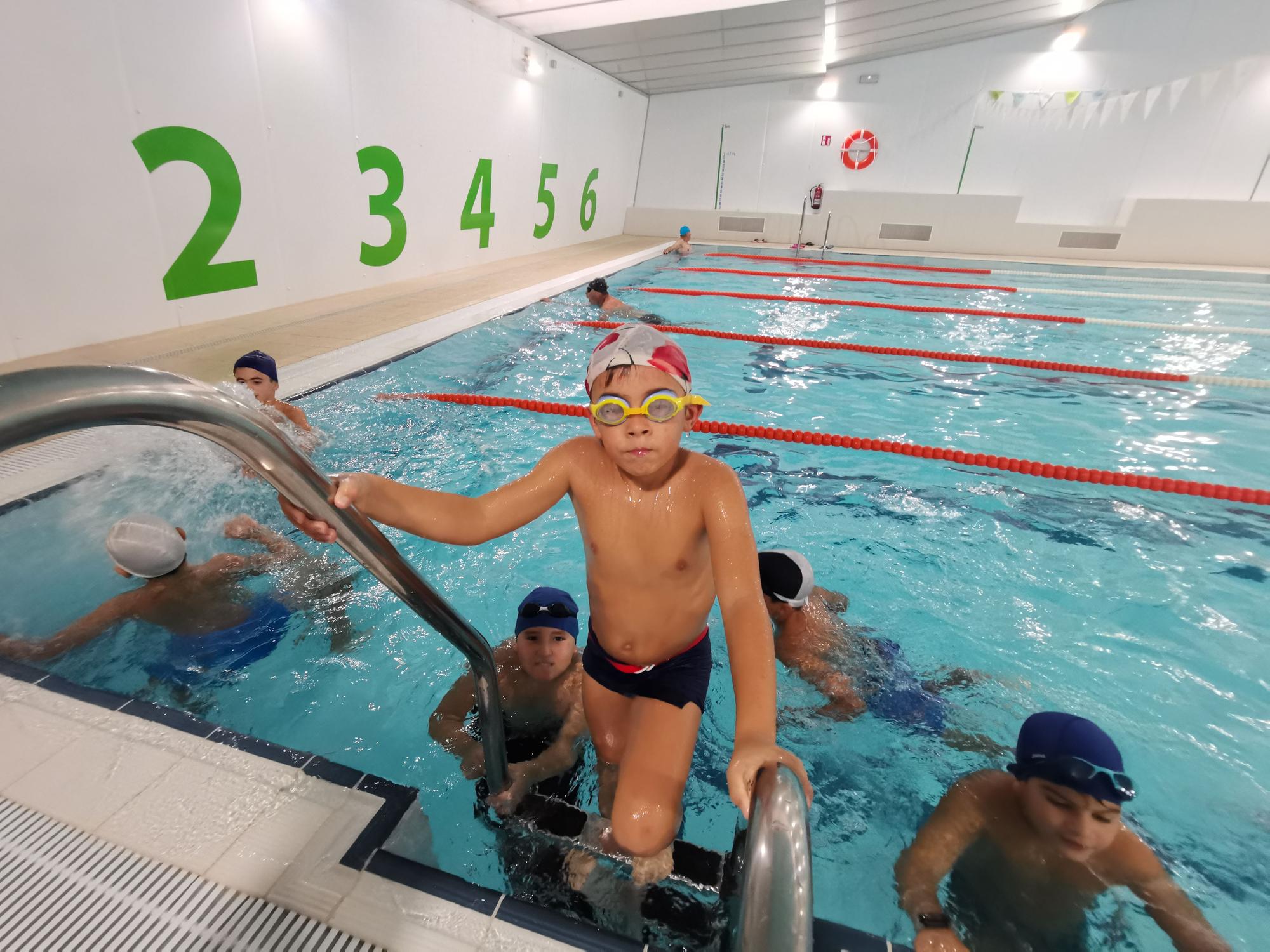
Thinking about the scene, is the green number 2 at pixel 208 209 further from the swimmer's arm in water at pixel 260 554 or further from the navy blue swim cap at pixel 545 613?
the navy blue swim cap at pixel 545 613

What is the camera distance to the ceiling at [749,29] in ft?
39.3

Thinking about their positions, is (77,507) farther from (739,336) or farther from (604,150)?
(604,150)

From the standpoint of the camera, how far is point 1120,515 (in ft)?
13.7

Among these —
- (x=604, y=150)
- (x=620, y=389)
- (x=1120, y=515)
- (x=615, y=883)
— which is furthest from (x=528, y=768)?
(x=604, y=150)

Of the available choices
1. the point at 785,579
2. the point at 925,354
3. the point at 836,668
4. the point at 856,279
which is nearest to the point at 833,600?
the point at 836,668

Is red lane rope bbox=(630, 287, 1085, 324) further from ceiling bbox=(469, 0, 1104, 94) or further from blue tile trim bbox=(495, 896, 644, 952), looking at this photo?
blue tile trim bbox=(495, 896, 644, 952)

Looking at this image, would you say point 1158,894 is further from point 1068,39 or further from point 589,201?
point 1068,39

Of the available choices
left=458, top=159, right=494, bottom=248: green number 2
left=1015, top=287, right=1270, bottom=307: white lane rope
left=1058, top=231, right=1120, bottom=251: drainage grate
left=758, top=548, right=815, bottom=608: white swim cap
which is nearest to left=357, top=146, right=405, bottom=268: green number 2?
left=458, top=159, right=494, bottom=248: green number 2

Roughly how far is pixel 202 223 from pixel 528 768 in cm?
722

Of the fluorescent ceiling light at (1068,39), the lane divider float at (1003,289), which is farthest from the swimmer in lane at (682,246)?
the fluorescent ceiling light at (1068,39)

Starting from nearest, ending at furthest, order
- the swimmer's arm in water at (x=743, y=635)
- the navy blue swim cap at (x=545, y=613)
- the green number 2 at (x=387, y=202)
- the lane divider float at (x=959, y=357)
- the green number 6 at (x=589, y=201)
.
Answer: the swimmer's arm in water at (x=743, y=635) < the navy blue swim cap at (x=545, y=613) < the lane divider float at (x=959, y=357) < the green number 2 at (x=387, y=202) < the green number 6 at (x=589, y=201)

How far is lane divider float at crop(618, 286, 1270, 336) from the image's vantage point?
9.20 metres

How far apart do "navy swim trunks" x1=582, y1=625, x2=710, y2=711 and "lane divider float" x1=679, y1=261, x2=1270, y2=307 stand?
12058 mm

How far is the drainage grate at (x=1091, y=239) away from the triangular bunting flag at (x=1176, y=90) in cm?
292
